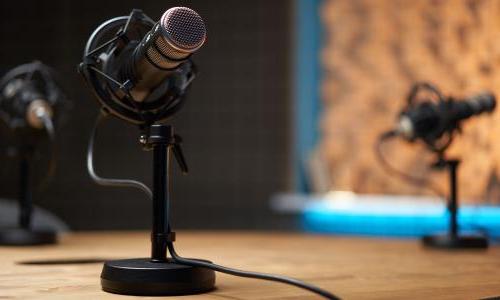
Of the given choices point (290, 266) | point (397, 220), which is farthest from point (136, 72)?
point (397, 220)

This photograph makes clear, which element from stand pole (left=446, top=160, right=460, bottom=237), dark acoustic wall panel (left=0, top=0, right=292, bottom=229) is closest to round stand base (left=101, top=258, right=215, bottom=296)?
stand pole (left=446, top=160, right=460, bottom=237)

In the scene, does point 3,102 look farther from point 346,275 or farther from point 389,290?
point 389,290

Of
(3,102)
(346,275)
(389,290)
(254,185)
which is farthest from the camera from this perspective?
(254,185)

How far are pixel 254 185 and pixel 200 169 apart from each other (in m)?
0.26

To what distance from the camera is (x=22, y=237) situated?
201 centimetres

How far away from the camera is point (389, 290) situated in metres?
1.23

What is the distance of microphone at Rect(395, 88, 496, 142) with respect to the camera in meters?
2.03

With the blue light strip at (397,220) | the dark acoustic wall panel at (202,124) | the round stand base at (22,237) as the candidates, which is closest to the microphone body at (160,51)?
the round stand base at (22,237)

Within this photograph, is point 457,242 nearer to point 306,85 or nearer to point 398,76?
point 398,76

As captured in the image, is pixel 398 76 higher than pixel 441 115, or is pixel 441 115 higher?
pixel 398 76

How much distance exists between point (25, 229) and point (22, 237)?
0.03 m

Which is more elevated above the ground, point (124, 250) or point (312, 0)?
point (312, 0)

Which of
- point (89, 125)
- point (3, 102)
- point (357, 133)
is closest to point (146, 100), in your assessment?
point (3, 102)

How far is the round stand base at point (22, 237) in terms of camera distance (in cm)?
200
